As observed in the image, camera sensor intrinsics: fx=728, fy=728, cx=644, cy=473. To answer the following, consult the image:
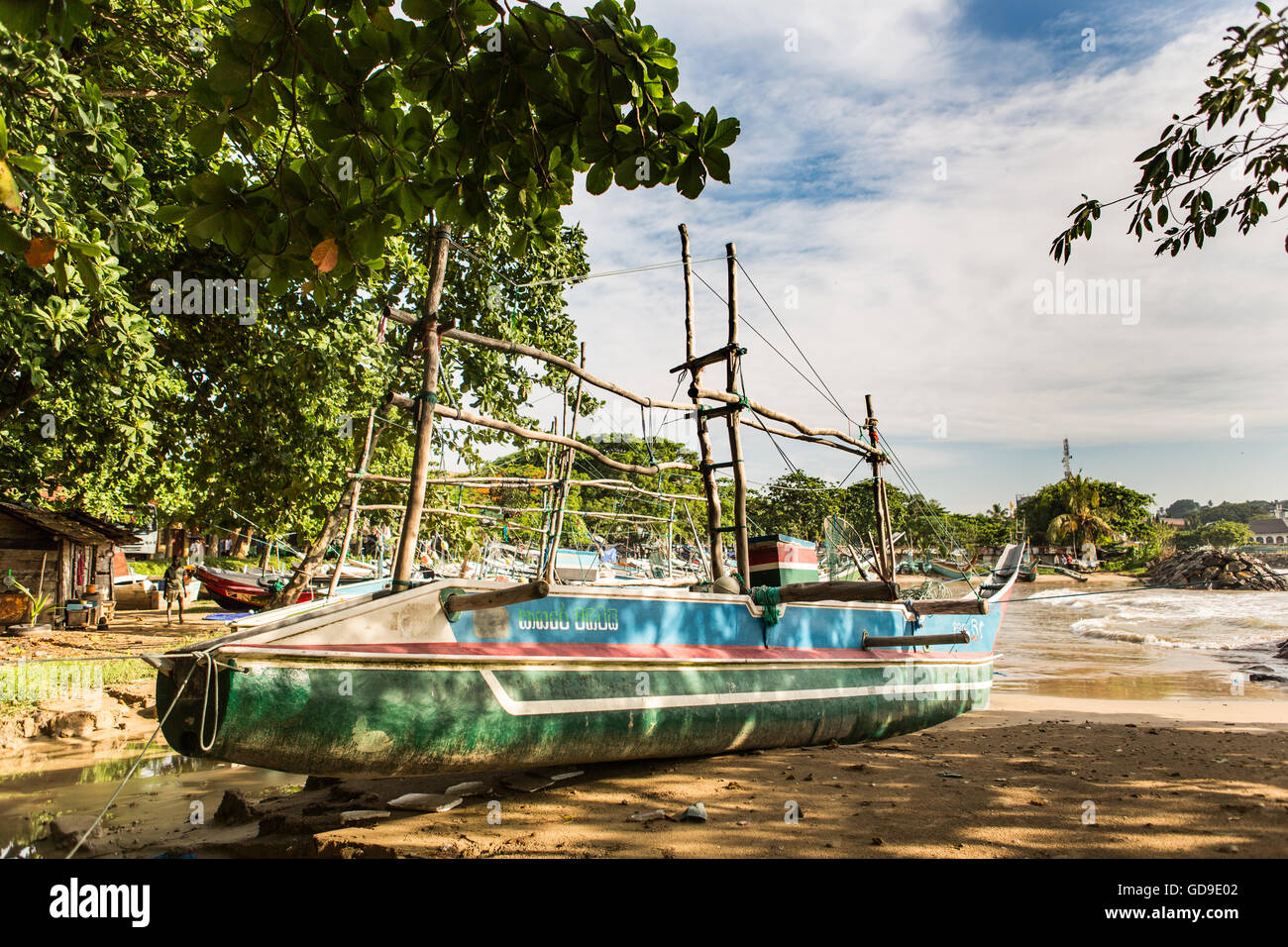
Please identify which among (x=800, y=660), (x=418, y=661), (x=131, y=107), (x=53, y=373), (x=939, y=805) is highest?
(x=131, y=107)

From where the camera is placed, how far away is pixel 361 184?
3.09 m

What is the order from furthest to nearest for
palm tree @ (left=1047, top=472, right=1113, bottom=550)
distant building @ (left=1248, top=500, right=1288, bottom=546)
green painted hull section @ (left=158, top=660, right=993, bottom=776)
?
distant building @ (left=1248, top=500, right=1288, bottom=546) → palm tree @ (left=1047, top=472, right=1113, bottom=550) → green painted hull section @ (left=158, top=660, right=993, bottom=776)

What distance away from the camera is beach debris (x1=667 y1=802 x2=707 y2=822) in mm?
5004

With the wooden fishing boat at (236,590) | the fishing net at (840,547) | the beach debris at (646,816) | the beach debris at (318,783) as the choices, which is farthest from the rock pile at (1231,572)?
the beach debris at (318,783)

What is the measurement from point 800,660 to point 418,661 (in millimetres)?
4183

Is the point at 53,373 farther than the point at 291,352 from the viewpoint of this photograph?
No

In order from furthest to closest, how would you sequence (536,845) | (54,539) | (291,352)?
(54,539)
(291,352)
(536,845)

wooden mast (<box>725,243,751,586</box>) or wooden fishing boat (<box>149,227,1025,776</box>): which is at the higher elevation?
wooden mast (<box>725,243,751,586</box>)

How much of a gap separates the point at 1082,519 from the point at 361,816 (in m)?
79.5

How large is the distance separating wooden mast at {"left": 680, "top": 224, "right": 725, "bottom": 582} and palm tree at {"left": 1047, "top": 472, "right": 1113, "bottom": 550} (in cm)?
7356

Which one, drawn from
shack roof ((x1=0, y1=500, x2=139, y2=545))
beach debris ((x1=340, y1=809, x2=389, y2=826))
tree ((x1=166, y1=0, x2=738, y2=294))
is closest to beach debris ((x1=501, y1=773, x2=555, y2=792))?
beach debris ((x1=340, y1=809, x2=389, y2=826))

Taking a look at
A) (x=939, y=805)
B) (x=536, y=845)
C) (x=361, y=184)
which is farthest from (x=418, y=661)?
(x=939, y=805)

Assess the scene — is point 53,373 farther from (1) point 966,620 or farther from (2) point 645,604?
(1) point 966,620

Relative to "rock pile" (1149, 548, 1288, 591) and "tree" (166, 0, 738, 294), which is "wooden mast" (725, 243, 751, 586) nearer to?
"tree" (166, 0, 738, 294)
